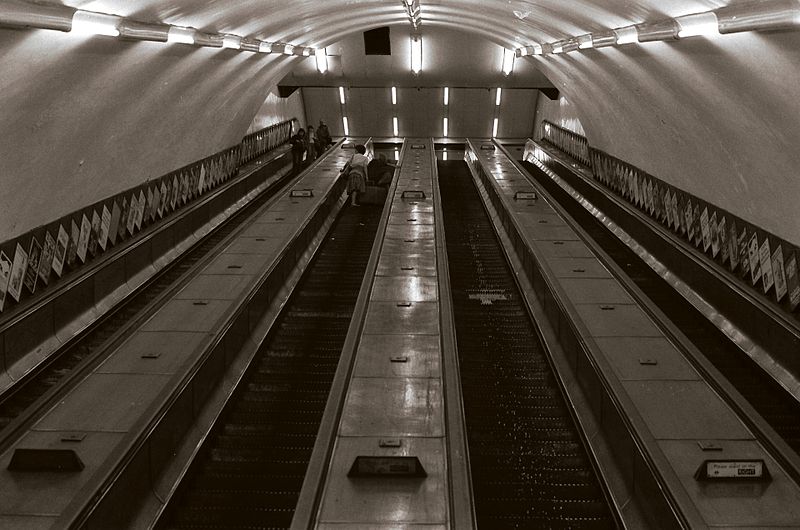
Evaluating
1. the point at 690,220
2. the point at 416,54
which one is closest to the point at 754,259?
the point at 690,220

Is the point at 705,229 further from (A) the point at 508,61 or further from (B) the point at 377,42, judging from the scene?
(A) the point at 508,61

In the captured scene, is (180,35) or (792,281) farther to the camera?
(180,35)

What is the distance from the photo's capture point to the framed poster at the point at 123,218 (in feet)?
41.1

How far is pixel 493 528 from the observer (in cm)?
592

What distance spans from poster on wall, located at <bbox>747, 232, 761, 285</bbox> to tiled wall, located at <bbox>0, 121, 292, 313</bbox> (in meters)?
8.29

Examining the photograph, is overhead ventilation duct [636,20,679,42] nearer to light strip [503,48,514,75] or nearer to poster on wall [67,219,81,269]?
poster on wall [67,219,81,269]

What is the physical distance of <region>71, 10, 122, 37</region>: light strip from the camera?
6.46 m

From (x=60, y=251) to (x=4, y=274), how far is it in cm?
156

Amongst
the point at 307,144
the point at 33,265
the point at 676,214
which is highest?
the point at 33,265

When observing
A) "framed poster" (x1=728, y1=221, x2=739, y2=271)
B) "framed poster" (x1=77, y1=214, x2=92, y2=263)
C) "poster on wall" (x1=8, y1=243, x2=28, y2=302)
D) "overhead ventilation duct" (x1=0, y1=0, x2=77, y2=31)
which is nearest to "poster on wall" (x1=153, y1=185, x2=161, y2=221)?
"framed poster" (x1=77, y1=214, x2=92, y2=263)

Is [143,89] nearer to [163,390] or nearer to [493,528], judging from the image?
[163,390]

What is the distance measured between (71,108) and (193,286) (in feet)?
7.91

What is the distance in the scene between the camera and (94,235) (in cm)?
1145

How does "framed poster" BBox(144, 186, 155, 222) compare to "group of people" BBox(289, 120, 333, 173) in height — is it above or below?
above
